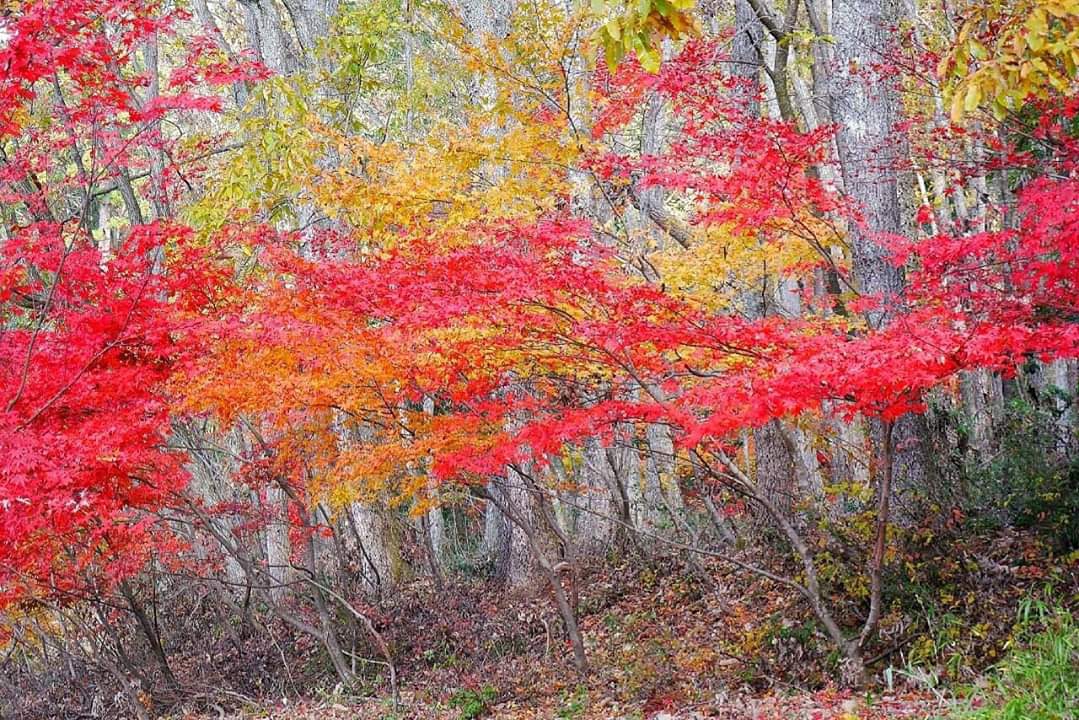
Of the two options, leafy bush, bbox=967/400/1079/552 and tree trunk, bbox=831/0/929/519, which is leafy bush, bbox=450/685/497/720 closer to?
tree trunk, bbox=831/0/929/519

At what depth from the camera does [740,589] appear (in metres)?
10.9

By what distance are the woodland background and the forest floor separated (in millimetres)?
47

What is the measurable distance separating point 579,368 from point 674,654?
3.15 metres

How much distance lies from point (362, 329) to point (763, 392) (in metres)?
4.13

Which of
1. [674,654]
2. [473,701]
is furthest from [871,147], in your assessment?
[473,701]

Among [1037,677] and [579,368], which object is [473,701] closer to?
[579,368]

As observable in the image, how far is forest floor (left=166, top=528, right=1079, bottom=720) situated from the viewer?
23.6 feet

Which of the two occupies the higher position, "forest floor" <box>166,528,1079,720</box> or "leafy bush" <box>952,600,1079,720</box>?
"leafy bush" <box>952,600,1079,720</box>

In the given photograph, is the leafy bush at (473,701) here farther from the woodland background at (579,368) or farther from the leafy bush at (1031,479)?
the leafy bush at (1031,479)

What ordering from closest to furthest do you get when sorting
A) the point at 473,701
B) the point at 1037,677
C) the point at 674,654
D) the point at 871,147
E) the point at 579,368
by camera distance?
the point at 1037,677, the point at 579,368, the point at 871,147, the point at 473,701, the point at 674,654

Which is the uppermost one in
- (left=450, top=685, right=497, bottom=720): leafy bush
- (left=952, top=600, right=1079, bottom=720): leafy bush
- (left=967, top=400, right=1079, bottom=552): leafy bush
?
(left=967, top=400, right=1079, bottom=552): leafy bush

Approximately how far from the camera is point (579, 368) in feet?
29.0

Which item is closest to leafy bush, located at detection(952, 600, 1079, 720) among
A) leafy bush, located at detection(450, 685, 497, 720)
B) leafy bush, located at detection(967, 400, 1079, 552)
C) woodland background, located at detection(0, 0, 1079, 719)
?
woodland background, located at detection(0, 0, 1079, 719)

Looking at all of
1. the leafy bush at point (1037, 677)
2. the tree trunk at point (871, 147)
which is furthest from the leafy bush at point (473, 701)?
the leafy bush at point (1037, 677)
